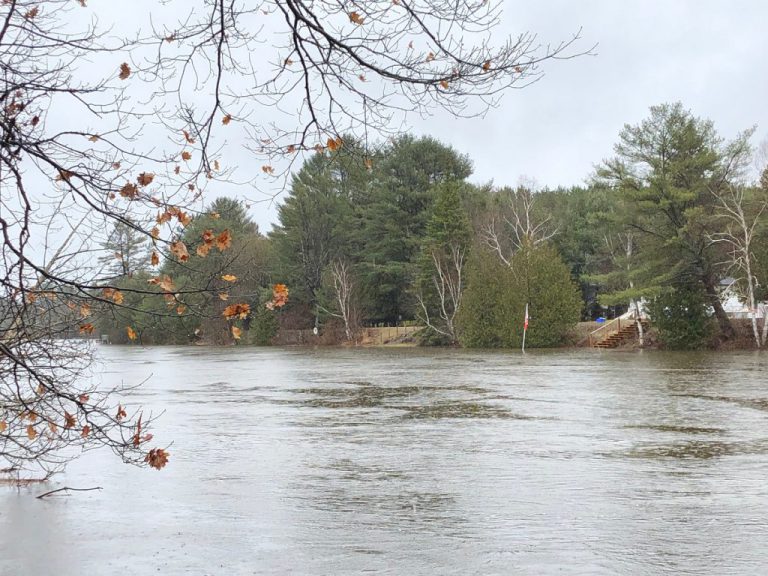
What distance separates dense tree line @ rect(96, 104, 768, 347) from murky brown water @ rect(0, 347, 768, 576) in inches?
335

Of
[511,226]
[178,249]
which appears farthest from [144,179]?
[511,226]

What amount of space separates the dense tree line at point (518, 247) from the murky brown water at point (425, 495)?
8.50 metres

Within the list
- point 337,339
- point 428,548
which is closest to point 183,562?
point 428,548

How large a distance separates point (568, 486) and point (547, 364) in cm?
2342

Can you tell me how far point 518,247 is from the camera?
50.6 meters

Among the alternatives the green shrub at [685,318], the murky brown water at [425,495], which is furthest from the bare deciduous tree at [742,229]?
the murky brown water at [425,495]

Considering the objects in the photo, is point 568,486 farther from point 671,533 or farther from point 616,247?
point 616,247

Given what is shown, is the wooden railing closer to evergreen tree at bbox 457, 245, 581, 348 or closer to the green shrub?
evergreen tree at bbox 457, 245, 581, 348

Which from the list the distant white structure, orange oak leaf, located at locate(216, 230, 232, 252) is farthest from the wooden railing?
orange oak leaf, located at locate(216, 230, 232, 252)

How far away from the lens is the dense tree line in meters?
41.0

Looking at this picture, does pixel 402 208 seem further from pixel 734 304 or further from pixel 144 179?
pixel 144 179

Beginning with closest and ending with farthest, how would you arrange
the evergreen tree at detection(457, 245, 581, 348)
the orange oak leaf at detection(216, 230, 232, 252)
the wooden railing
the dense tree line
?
the orange oak leaf at detection(216, 230, 232, 252) < the dense tree line < the evergreen tree at detection(457, 245, 581, 348) < the wooden railing

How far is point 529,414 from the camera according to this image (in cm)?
1616

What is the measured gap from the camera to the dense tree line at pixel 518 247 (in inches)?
1614
